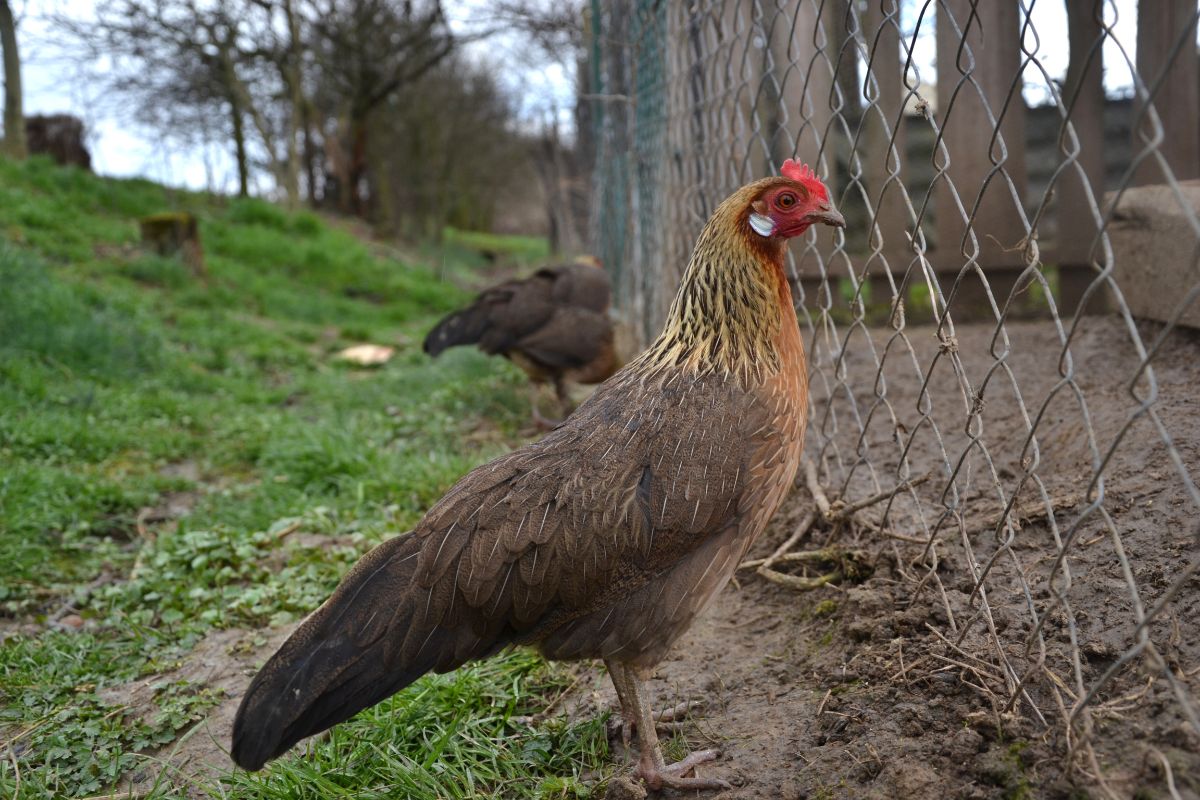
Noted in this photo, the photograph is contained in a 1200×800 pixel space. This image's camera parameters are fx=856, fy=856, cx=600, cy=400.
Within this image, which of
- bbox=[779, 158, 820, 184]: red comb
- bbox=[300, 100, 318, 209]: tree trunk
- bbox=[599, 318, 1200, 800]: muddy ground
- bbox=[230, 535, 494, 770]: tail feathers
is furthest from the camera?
bbox=[300, 100, 318, 209]: tree trunk

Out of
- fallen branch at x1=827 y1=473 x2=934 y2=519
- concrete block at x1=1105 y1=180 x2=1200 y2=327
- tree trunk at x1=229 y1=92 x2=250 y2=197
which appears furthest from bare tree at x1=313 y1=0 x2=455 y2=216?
fallen branch at x1=827 y1=473 x2=934 y2=519

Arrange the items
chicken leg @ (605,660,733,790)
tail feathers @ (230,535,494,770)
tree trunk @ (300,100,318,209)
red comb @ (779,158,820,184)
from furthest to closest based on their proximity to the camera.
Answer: tree trunk @ (300,100,318,209), red comb @ (779,158,820,184), chicken leg @ (605,660,733,790), tail feathers @ (230,535,494,770)

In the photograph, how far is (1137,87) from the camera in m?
1.34

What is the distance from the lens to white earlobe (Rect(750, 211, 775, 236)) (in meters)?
2.53

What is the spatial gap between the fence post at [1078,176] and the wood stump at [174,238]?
901 cm

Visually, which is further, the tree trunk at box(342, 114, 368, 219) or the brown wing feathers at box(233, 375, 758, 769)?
the tree trunk at box(342, 114, 368, 219)

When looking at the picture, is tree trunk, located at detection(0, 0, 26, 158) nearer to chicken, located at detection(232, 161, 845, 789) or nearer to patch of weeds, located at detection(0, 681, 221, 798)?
patch of weeds, located at detection(0, 681, 221, 798)

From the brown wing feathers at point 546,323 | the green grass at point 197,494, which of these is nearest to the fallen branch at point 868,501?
the green grass at point 197,494

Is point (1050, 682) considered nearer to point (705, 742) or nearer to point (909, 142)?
point (705, 742)

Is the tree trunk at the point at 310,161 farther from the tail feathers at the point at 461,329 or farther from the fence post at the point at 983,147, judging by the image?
the fence post at the point at 983,147

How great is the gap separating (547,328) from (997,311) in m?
4.41

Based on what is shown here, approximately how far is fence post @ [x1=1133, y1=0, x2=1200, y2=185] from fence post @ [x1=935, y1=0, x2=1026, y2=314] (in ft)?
2.05

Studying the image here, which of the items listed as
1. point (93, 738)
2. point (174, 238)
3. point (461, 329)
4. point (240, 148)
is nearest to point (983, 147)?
point (461, 329)

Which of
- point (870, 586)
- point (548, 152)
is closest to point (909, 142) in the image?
point (870, 586)
